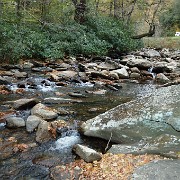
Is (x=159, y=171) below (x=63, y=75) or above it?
above

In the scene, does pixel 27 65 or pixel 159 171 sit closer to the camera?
pixel 159 171

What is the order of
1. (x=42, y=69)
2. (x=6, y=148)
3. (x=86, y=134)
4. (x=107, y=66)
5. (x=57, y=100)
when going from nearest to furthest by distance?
(x=6, y=148) < (x=86, y=134) < (x=57, y=100) < (x=42, y=69) < (x=107, y=66)

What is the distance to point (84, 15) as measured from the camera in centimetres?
1566

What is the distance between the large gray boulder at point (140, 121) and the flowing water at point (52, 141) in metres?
0.22

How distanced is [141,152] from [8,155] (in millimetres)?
1853

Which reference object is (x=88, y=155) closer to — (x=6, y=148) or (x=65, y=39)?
(x=6, y=148)

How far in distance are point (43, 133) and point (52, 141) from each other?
0.20 metres

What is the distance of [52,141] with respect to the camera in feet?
14.3

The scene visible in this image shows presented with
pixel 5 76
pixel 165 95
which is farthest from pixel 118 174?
pixel 5 76

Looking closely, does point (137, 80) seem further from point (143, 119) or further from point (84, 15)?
point (84, 15)

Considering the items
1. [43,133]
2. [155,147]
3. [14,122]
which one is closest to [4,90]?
[14,122]

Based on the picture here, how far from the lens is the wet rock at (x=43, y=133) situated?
4336mm

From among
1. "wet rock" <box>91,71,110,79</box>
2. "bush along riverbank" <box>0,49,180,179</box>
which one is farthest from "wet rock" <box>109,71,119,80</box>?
"bush along riverbank" <box>0,49,180,179</box>

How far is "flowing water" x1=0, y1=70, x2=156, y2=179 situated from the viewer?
354cm
